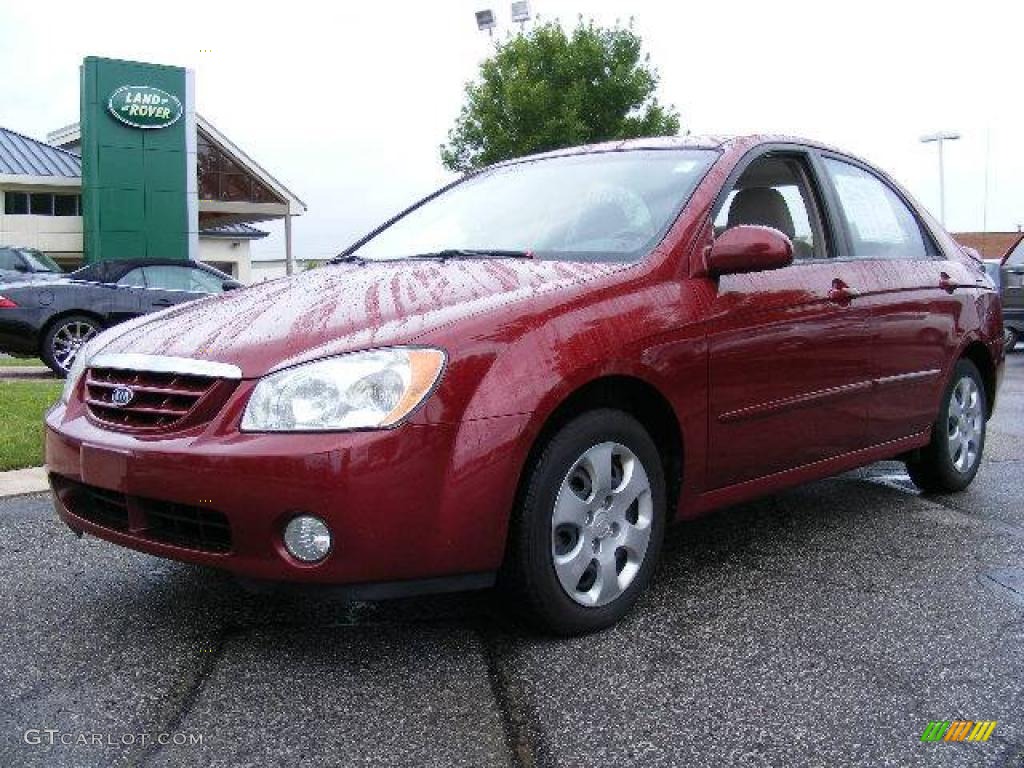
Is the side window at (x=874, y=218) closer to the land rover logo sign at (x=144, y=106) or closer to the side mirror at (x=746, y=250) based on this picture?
the side mirror at (x=746, y=250)

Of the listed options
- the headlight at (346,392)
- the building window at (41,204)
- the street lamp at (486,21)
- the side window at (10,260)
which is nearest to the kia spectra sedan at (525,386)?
the headlight at (346,392)

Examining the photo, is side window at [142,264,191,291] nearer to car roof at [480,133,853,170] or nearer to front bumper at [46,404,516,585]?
car roof at [480,133,853,170]

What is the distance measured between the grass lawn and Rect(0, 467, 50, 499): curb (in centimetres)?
16

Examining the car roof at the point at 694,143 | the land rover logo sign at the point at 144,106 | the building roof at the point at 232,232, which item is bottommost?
the car roof at the point at 694,143

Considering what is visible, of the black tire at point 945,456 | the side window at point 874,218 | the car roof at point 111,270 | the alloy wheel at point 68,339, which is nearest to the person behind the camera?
the side window at point 874,218

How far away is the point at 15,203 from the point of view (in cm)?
3425

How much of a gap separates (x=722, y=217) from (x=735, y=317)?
411 millimetres

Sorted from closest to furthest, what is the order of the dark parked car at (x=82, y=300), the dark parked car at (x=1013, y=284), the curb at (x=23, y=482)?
the curb at (x=23, y=482) < the dark parked car at (x=82, y=300) < the dark parked car at (x=1013, y=284)

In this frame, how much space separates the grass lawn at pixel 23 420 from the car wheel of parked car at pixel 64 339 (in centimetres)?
101

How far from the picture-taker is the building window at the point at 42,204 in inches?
1346

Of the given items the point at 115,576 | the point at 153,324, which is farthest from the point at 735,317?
the point at 115,576

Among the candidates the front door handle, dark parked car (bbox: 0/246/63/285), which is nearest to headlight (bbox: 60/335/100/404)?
the front door handle

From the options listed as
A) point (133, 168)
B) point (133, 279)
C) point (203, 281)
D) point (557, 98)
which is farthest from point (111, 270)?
point (557, 98)

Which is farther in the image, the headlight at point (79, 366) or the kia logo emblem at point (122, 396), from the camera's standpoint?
the headlight at point (79, 366)
